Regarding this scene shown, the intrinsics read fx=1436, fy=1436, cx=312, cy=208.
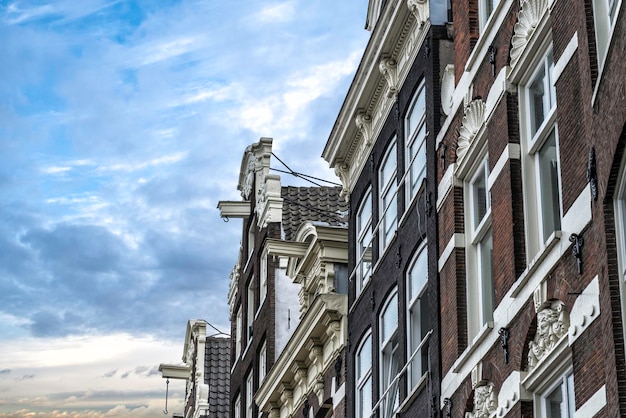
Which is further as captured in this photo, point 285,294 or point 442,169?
point 285,294

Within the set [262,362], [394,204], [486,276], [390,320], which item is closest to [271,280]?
[262,362]

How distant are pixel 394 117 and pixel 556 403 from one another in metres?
10.5

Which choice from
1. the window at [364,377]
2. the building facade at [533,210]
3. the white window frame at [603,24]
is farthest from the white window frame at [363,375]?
the white window frame at [603,24]

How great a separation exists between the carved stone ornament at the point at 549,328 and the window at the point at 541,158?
39.1 inches

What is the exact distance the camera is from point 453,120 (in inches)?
878

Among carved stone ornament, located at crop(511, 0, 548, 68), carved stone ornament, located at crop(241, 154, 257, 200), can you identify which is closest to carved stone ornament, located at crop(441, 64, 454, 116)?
carved stone ornament, located at crop(511, 0, 548, 68)

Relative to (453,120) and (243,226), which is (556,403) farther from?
(243,226)

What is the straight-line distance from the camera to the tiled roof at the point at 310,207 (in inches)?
1556

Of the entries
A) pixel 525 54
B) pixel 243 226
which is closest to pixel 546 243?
pixel 525 54

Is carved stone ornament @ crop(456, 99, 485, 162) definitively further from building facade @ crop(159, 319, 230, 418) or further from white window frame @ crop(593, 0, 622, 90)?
building facade @ crop(159, 319, 230, 418)

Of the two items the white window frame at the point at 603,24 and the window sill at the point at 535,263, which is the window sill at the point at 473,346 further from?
the white window frame at the point at 603,24

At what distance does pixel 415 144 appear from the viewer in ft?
82.1

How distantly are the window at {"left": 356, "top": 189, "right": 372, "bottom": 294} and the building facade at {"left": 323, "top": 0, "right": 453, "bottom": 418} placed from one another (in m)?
0.03

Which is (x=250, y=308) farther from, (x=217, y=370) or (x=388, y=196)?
(x=388, y=196)
